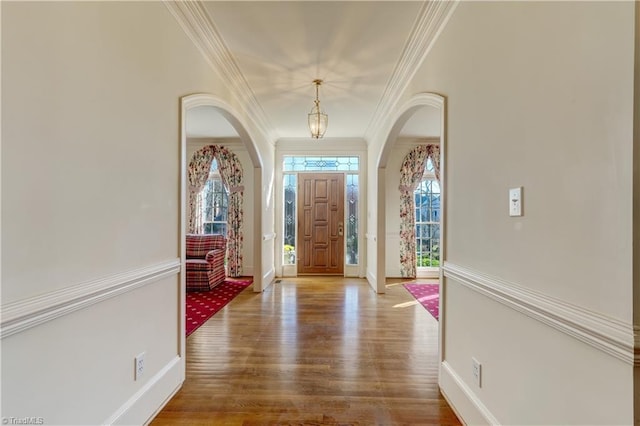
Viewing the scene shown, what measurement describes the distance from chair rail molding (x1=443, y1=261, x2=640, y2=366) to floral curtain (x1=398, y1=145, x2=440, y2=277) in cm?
445

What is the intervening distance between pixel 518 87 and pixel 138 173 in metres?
1.94

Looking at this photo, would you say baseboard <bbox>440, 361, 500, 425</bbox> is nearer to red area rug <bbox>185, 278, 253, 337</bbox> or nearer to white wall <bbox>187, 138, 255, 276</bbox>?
→ red area rug <bbox>185, 278, 253, 337</bbox>

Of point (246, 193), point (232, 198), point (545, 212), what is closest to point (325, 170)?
point (246, 193)

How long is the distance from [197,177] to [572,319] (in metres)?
6.14

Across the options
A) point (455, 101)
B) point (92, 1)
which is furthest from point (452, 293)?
point (92, 1)

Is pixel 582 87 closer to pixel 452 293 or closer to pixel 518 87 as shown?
pixel 518 87

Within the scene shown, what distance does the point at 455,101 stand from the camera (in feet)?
6.37

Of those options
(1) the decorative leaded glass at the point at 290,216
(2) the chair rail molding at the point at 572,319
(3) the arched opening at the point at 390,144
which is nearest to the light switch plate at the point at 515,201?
(2) the chair rail molding at the point at 572,319

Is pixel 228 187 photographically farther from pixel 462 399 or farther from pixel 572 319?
pixel 572 319

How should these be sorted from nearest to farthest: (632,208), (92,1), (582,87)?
(632,208)
(582,87)
(92,1)

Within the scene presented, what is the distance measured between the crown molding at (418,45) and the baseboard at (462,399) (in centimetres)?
233

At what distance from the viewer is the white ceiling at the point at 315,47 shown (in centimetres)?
217

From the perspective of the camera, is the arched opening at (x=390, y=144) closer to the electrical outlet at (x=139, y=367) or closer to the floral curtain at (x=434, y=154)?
the floral curtain at (x=434, y=154)

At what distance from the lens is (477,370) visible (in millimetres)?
1644
